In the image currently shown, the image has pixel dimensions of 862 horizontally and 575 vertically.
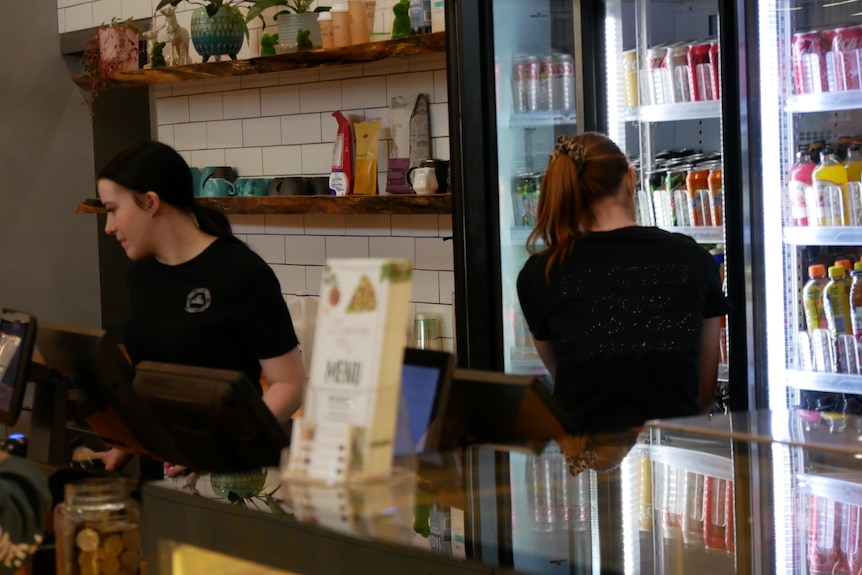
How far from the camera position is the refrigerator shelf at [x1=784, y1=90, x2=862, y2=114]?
10.1 feet

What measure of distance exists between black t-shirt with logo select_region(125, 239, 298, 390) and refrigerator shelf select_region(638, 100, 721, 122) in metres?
1.50

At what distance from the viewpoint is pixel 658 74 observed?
3.60 m

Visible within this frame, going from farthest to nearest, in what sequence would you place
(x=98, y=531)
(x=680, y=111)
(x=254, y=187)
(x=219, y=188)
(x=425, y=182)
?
(x=219, y=188) < (x=254, y=187) < (x=425, y=182) < (x=680, y=111) < (x=98, y=531)

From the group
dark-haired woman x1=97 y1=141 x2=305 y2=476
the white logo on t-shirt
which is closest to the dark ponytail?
dark-haired woman x1=97 y1=141 x2=305 y2=476

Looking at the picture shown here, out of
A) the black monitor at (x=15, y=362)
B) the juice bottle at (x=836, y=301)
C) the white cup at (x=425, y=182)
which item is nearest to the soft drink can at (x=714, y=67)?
the juice bottle at (x=836, y=301)

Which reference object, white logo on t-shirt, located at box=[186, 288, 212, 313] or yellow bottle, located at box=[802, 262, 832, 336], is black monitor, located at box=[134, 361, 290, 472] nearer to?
white logo on t-shirt, located at box=[186, 288, 212, 313]

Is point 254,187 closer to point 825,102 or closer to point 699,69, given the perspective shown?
point 699,69

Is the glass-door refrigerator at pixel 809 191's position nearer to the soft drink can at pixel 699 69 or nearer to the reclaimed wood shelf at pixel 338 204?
the soft drink can at pixel 699 69

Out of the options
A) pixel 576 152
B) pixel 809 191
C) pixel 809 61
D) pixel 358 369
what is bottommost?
pixel 358 369

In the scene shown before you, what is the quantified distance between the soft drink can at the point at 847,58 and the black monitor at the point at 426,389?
2238 millimetres

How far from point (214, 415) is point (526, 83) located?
7.41ft

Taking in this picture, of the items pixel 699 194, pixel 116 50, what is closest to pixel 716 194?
pixel 699 194

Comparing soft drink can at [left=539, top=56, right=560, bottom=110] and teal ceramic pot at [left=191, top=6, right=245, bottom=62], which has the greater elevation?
teal ceramic pot at [left=191, top=6, right=245, bottom=62]

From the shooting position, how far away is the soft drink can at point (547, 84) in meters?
3.70
